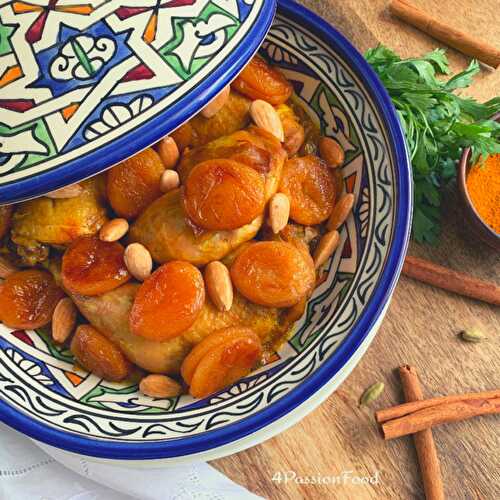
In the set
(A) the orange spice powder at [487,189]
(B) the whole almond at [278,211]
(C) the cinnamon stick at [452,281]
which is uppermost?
(B) the whole almond at [278,211]

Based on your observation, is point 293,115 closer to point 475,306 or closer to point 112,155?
point 112,155

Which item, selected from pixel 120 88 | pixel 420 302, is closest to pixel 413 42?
pixel 420 302

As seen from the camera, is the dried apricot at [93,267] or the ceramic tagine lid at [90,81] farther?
the dried apricot at [93,267]

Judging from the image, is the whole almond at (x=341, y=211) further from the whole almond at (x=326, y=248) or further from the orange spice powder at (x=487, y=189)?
the orange spice powder at (x=487, y=189)

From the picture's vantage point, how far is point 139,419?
53.0 inches

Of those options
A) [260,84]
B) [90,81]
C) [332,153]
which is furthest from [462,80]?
[90,81]

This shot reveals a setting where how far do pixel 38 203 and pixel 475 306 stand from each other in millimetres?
1203

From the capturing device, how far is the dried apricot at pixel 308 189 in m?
1.46

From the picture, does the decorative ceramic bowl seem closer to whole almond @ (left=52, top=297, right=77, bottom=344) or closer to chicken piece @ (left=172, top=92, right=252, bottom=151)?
whole almond @ (left=52, top=297, right=77, bottom=344)

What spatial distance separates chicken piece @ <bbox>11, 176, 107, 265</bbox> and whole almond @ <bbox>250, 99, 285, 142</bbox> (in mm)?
399

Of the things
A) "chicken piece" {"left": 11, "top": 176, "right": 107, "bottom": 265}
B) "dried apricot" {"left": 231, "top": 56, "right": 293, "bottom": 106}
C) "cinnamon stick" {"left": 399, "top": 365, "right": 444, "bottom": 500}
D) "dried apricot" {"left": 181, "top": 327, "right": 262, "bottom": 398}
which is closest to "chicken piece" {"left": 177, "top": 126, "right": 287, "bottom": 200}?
"dried apricot" {"left": 231, "top": 56, "right": 293, "bottom": 106}

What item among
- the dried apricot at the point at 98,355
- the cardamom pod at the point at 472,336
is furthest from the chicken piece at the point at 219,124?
the cardamom pod at the point at 472,336

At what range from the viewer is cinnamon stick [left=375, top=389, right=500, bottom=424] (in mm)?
1612

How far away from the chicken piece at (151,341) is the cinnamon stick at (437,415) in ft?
1.52
